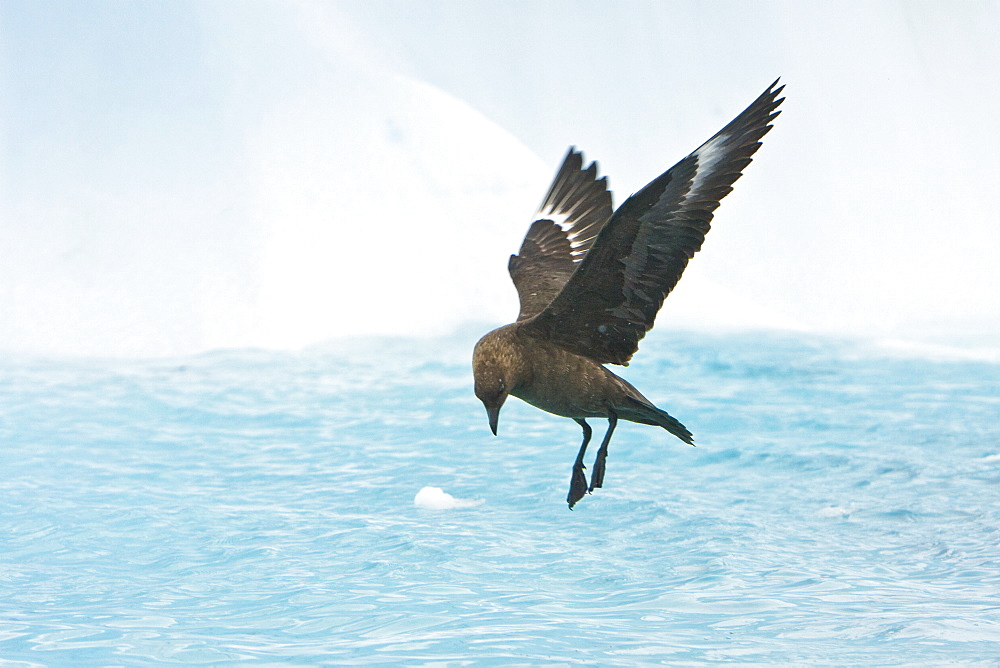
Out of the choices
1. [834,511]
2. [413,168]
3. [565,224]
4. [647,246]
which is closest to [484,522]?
[565,224]

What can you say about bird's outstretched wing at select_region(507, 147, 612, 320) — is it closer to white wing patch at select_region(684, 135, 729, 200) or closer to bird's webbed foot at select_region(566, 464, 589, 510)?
bird's webbed foot at select_region(566, 464, 589, 510)

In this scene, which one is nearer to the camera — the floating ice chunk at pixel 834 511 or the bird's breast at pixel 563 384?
the bird's breast at pixel 563 384

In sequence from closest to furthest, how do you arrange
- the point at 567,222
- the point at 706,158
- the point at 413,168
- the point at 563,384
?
the point at 706,158, the point at 563,384, the point at 567,222, the point at 413,168

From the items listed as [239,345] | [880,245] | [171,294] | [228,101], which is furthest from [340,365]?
[880,245]

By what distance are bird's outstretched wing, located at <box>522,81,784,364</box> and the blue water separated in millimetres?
1144

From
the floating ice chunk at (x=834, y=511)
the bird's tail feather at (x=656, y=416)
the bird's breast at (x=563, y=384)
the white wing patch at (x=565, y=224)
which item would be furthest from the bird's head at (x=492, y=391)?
the floating ice chunk at (x=834, y=511)

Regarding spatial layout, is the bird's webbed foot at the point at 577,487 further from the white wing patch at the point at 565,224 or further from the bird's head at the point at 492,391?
the white wing patch at the point at 565,224

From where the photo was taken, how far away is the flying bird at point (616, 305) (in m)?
3.70

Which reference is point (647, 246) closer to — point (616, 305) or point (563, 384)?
point (616, 305)

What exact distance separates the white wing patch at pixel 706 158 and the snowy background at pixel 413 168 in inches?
319

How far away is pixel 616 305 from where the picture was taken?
13.3 feet

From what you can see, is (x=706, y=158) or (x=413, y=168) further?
(x=413, y=168)

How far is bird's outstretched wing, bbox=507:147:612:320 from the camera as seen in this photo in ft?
16.8

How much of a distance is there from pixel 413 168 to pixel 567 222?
855 cm
